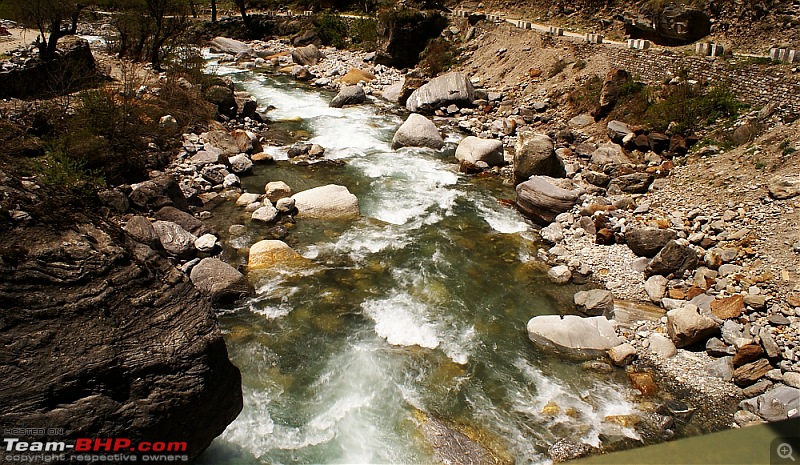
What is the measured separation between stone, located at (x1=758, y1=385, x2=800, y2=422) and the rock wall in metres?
8.14

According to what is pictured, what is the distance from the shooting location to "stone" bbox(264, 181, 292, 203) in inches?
504

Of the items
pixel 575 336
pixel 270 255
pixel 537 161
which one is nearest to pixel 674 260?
pixel 575 336

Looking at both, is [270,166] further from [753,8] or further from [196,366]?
[753,8]

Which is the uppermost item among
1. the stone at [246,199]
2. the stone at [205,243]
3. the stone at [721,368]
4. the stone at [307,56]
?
the stone at [307,56]

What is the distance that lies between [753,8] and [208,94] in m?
19.0

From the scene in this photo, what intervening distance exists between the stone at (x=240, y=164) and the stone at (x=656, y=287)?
1079 centimetres

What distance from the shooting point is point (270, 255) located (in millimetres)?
10336

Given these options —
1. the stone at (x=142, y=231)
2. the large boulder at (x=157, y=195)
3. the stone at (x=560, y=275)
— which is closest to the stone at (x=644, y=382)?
the stone at (x=560, y=275)

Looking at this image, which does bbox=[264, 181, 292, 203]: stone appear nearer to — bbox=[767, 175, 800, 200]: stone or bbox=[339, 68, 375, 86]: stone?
bbox=[767, 175, 800, 200]: stone

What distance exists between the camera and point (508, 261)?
35.8 feet

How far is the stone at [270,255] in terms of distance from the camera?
10180 mm

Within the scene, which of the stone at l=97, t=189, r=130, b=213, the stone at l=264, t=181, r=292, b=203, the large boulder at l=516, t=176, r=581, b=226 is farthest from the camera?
the stone at l=264, t=181, r=292, b=203

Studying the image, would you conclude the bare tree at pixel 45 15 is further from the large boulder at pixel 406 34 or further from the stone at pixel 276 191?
the large boulder at pixel 406 34

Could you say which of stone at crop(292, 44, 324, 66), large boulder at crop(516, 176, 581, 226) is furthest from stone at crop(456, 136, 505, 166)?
stone at crop(292, 44, 324, 66)
